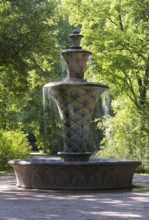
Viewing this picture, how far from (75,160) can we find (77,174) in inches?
55.6

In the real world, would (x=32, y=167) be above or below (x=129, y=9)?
below

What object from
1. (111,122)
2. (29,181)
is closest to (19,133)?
(111,122)

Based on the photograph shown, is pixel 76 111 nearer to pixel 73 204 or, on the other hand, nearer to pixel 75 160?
pixel 75 160

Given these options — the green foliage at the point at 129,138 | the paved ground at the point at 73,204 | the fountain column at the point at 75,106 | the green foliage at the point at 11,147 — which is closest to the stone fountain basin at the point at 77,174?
the paved ground at the point at 73,204

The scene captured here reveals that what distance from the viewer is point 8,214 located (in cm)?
818

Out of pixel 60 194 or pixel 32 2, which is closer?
pixel 60 194

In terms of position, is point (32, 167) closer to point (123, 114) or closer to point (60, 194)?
point (60, 194)

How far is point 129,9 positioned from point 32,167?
15.2 m

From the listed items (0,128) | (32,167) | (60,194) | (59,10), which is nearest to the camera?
(60,194)

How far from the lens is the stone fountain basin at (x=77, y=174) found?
39.0 ft

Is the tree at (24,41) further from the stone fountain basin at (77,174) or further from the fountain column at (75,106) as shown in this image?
the stone fountain basin at (77,174)

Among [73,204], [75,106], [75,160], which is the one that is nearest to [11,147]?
[75,160]

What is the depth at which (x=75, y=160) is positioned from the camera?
13367 millimetres

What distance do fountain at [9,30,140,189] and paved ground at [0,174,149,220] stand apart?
420 millimetres
